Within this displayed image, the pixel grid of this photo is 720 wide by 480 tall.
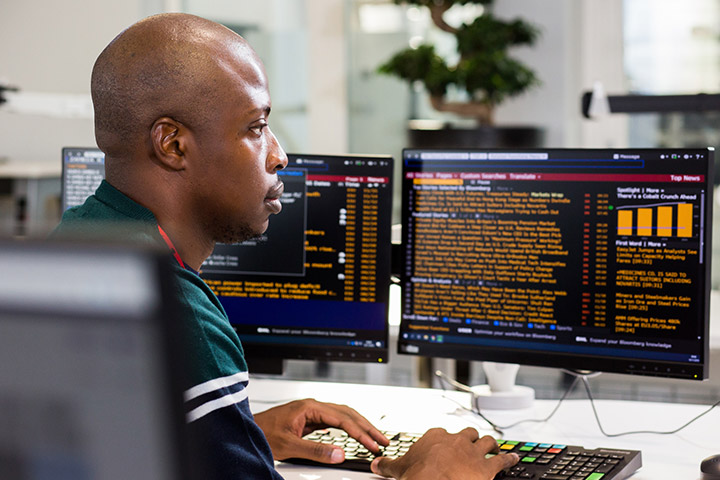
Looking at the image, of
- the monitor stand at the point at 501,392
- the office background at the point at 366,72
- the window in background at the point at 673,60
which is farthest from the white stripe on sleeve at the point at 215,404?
the window in background at the point at 673,60

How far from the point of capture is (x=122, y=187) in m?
0.90

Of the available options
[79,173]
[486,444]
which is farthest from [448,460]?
[79,173]

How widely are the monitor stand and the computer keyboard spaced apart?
10.4 inches

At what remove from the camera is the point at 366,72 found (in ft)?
15.3

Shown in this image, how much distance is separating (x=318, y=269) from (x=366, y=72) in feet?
11.0

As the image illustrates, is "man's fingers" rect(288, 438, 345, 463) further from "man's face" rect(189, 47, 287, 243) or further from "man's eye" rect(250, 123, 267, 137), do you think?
"man's eye" rect(250, 123, 267, 137)

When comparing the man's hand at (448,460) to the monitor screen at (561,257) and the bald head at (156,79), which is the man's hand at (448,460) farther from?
the bald head at (156,79)

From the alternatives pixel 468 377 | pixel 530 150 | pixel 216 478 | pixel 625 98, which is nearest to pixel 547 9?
pixel 625 98

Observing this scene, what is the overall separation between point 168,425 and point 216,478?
37cm

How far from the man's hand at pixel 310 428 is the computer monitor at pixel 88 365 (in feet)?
2.70

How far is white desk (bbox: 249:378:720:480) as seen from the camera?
3.85 feet

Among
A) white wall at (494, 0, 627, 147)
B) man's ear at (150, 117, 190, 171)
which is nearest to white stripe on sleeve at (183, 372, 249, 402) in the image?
man's ear at (150, 117, 190, 171)

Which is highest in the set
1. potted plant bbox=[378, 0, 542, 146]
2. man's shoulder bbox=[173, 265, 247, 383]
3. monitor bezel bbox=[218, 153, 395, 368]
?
potted plant bbox=[378, 0, 542, 146]

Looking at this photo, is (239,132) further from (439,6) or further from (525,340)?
(439,6)
